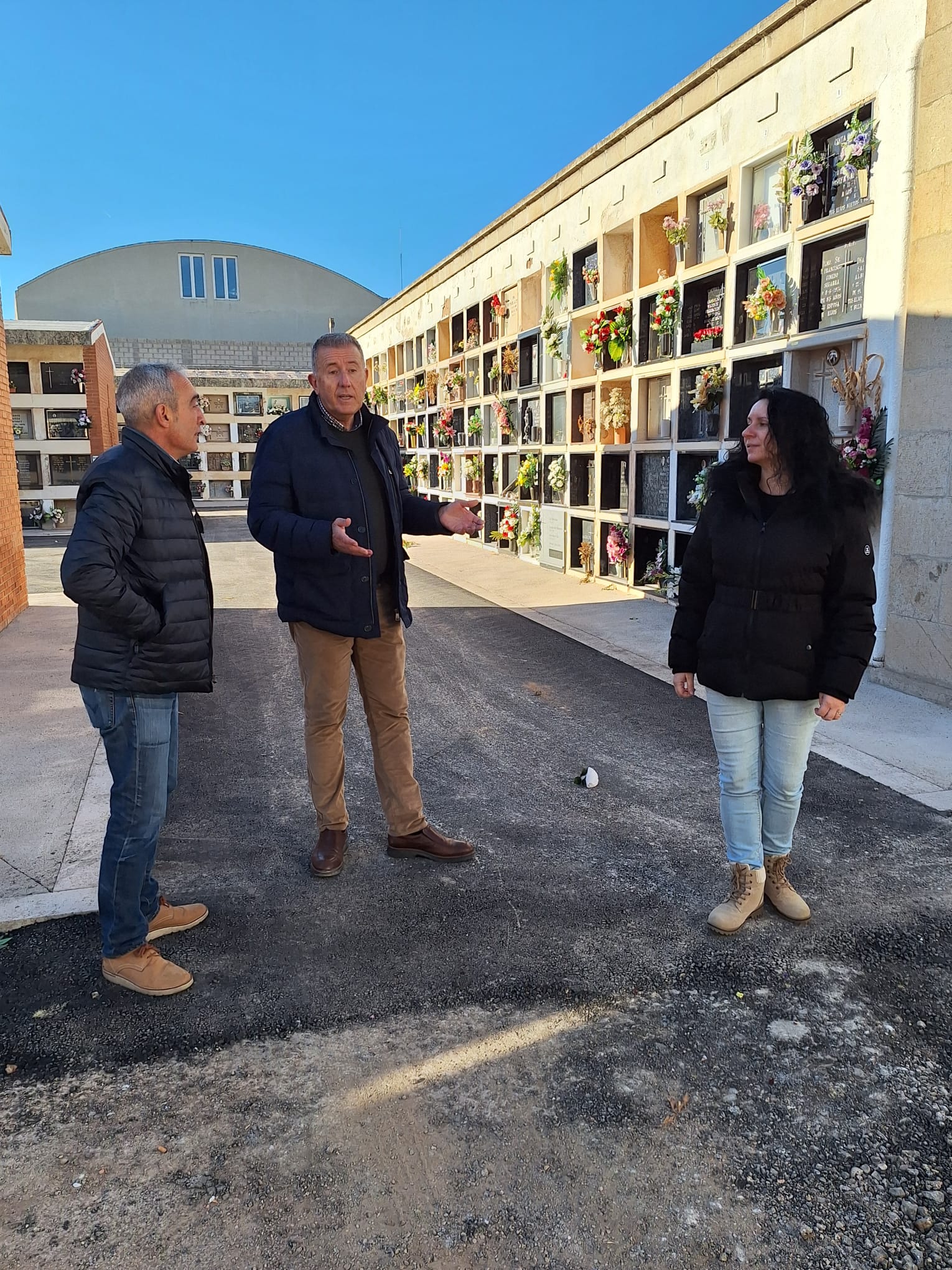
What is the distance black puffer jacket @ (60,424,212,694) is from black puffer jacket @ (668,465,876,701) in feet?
4.74

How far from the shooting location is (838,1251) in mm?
1532

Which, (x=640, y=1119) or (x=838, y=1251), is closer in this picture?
(x=838, y=1251)

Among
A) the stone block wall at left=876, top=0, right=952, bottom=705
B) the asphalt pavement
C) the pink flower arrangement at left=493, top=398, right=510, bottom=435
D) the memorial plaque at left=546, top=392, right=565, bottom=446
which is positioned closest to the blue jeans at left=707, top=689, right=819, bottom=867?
the asphalt pavement

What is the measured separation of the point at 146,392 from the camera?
2307 mm

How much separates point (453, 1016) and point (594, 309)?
817 centimetres

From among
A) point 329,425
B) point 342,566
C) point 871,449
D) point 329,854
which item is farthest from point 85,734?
point 871,449

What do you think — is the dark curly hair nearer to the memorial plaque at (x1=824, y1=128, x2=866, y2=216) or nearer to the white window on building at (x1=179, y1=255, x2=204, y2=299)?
the memorial plaque at (x1=824, y1=128, x2=866, y2=216)

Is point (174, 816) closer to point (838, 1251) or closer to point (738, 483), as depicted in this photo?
point (738, 483)

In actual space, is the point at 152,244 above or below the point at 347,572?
above

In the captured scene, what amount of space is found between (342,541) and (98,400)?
738 inches

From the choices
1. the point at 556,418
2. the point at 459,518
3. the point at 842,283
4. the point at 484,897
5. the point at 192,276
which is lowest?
the point at 484,897

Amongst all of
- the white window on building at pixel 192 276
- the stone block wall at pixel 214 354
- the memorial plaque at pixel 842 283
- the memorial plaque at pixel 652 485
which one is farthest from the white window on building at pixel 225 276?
the memorial plaque at pixel 842 283

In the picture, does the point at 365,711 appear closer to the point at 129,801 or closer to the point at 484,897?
the point at 484,897

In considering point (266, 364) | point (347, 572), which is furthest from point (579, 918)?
point (266, 364)
